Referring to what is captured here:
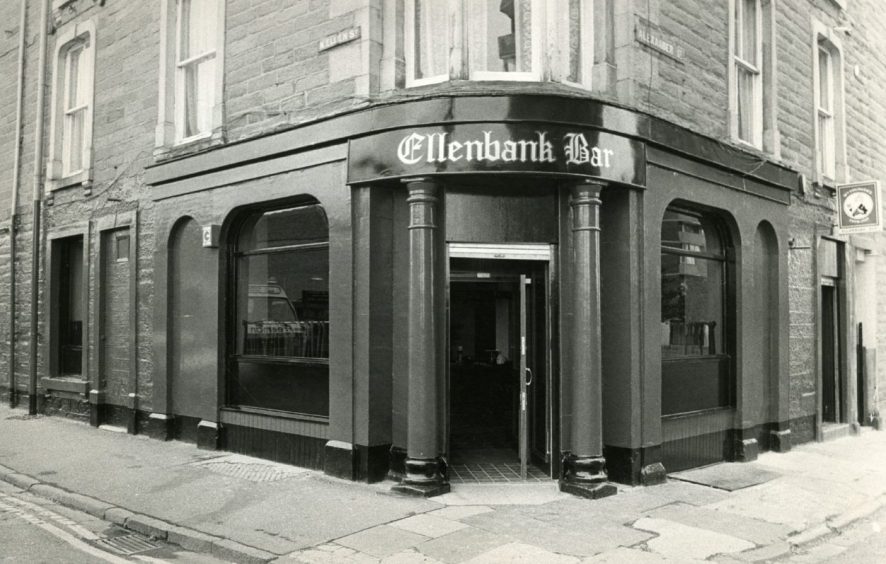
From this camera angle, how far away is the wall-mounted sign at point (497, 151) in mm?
7676

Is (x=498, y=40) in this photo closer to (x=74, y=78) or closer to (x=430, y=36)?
(x=430, y=36)

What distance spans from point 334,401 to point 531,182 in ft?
11.0

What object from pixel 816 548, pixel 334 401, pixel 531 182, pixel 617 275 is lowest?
pixel 816 548

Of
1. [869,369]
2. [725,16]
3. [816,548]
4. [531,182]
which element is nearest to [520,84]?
[531,182]

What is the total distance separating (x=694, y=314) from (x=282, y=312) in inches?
214

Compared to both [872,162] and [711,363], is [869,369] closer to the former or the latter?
[872,162]

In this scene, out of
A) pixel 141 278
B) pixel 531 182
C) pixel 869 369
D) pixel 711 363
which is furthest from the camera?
pixel 869 369

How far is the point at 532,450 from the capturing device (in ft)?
29.1

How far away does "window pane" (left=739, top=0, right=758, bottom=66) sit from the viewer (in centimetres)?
1099

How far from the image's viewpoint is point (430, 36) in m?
8.57

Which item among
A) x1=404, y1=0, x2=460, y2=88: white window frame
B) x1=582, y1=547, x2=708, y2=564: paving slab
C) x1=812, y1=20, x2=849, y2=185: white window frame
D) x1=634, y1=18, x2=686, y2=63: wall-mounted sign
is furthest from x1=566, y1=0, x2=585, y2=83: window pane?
x1=812, y1=20, x2=849, y2=185: white window frame

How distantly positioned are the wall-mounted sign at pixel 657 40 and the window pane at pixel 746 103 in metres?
2.05

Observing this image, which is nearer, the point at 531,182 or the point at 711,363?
the point at 531,182

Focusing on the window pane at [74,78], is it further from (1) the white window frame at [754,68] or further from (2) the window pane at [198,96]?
(1) the white window frame at [754,68]
